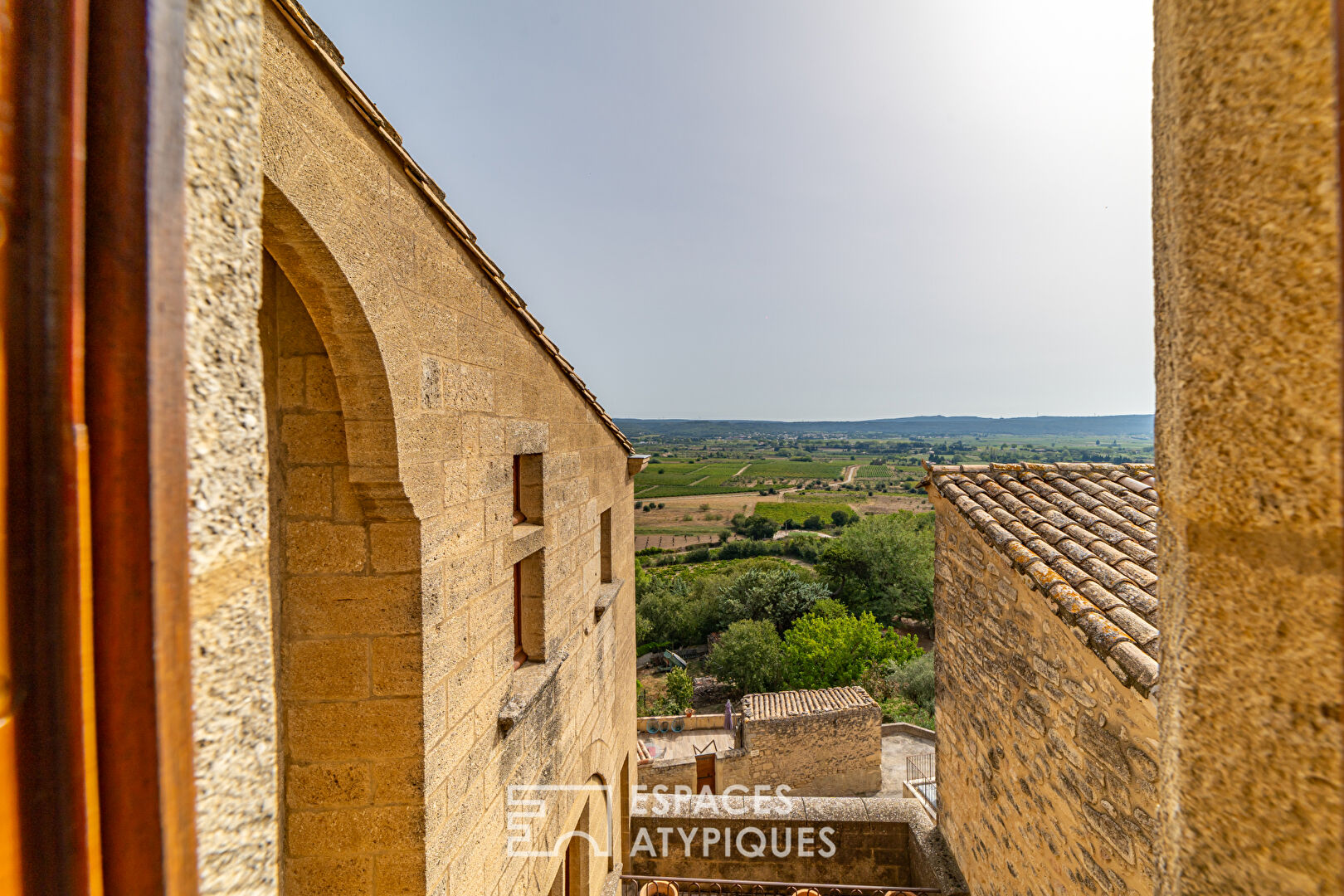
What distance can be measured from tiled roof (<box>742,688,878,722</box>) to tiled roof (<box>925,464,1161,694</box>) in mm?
10286

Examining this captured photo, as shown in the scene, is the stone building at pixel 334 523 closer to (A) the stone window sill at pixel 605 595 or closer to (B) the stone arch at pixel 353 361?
(B) the stone arch at pixel 353 361

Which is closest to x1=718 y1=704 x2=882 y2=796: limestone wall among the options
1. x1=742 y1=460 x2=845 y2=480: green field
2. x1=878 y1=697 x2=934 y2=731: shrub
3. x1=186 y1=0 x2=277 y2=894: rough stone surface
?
x1=878 y1=697 x2=934 y2=731: shrub

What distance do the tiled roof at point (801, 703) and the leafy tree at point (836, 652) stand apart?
257 inches

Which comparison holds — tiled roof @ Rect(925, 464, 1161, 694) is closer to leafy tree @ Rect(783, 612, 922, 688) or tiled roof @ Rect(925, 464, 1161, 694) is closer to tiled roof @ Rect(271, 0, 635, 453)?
tiled roof @ Rect(271, 0, 635, 453)

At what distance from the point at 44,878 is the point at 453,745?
2.23 m

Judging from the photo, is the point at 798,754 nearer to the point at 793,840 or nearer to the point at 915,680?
the point at 793,840

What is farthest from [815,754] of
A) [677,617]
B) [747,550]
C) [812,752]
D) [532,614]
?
[747,550]

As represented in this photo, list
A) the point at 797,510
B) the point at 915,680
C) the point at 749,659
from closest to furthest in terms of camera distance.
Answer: the point at 915,680, the point at 749,659, the point at 797,510

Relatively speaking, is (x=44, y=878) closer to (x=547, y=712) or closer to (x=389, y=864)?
(x=389, y=864)

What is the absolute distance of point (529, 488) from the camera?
373cm

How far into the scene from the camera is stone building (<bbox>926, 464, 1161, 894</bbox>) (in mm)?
2947

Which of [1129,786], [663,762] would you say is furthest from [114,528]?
[663,762]

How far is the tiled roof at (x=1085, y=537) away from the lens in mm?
2951

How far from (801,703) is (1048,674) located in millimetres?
12332
